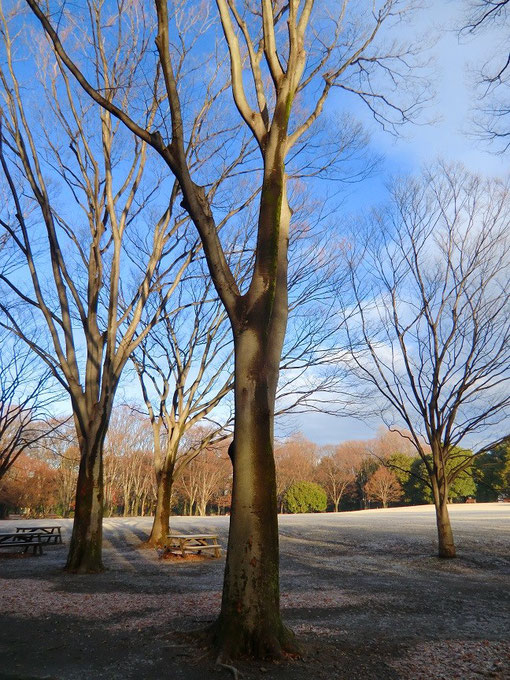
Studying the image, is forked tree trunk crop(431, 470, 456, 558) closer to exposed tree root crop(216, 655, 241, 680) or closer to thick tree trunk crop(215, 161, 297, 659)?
thick tree trunk crop(215, 161, 297, 659)

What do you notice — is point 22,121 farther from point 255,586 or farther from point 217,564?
point 217,564

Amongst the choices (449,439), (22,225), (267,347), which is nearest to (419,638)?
(267,347)

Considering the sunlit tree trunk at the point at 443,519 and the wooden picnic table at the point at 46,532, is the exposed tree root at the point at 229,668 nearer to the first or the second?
the sunlit tree trunk at the point at 443,519

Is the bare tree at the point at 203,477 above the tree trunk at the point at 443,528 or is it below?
above

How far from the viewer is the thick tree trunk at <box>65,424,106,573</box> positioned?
8938 millimetres

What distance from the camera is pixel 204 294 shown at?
13.6 m

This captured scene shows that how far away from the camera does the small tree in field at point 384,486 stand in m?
43.6

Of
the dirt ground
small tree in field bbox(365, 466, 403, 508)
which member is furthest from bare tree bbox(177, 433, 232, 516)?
the dirt ground

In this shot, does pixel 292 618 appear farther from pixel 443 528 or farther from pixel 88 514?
pixel 443 528

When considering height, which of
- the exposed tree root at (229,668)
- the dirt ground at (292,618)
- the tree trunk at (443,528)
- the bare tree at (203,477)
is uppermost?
the bare tree at (203,477)

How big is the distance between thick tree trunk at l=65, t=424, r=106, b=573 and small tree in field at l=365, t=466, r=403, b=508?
122ft

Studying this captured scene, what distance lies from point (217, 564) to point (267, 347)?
792 cm

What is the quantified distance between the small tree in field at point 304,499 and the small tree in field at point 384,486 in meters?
7.26

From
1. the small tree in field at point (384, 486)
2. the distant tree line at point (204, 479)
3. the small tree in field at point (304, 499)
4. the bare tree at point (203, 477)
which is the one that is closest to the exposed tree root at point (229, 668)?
the distant tree line at point (204, 479)
